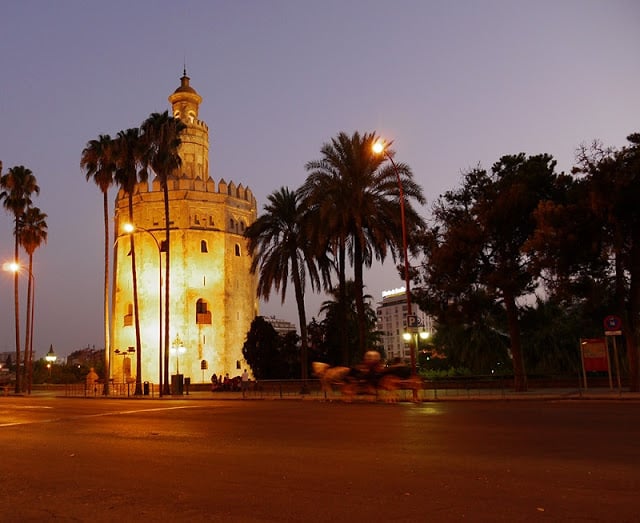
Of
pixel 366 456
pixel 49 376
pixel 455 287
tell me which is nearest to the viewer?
pixel 366 456

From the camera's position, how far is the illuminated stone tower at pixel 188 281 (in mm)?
52875

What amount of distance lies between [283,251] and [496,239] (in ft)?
41.0

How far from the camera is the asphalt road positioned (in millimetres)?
5957

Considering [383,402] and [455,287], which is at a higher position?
[455,287]

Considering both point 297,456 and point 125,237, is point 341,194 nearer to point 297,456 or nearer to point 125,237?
point 297,456

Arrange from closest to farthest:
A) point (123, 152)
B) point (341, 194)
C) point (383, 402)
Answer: point (383, 402) < point (341, 194) < point (123, 152)

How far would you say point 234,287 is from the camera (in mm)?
55281

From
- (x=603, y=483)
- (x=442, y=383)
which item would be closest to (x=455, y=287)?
(x=442, y=383)

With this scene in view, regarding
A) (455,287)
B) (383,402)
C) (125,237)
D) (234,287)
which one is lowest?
(383,402)

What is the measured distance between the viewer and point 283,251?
3588cm

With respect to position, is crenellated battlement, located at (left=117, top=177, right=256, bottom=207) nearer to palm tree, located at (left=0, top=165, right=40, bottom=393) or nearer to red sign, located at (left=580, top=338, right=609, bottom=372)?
palm tree, located at (left=0, top=165, right=40, bottom=393)

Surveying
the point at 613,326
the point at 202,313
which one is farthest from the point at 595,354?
the point at 202,313

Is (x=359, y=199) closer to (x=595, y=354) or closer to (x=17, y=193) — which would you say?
(x=595, y=354)

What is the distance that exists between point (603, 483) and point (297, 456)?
13.4 feet
